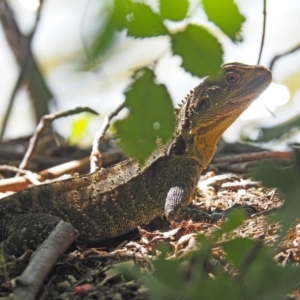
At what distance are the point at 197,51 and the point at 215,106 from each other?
12.3 feet

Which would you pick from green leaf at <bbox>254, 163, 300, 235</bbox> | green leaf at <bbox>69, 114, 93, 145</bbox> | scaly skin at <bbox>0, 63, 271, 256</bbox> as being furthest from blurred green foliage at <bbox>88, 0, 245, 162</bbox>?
green leaf at <bbox>69, 114, 93, 145</bbox>

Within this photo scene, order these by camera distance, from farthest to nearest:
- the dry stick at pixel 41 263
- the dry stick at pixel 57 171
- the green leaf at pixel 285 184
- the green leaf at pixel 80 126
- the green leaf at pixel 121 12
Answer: the green leaf at pixel 80 126 → the dry stick at pixel 57 171 → the dry stick at pixel 41 263 → the green leaf at pixel 121 12 → the green leaf at pixel 285 184

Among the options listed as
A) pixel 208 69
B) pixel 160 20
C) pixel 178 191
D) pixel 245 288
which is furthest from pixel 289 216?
pixel 178 191

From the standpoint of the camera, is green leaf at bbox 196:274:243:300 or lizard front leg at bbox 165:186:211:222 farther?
lizard front leg at bbox 165:186:211:222

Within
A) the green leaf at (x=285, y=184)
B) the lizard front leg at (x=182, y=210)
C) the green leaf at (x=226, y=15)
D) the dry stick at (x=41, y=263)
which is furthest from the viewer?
the lizard front leg at (x=182, y=210)

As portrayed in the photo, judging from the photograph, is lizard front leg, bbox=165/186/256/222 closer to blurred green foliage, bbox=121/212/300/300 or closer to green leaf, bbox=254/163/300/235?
blurred green foliage, bbox=121/212/300/300

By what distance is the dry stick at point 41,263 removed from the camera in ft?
7.91

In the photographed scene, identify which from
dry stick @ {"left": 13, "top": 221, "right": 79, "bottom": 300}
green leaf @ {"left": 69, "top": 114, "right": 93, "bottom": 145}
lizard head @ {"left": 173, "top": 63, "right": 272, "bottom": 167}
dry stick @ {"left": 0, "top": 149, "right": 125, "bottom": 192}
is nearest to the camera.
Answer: dry stick @ {"left": 13, "top": 221, "right": 79, "bottom": 300}

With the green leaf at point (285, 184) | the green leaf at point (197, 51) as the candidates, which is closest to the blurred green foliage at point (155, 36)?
the green leaf at point (197, 51)

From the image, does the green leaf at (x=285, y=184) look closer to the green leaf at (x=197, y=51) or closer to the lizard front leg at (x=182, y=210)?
the green leaf at (x=197, y=51)

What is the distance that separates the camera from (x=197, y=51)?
4.05ft

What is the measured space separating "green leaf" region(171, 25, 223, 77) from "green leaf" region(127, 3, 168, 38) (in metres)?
0.06

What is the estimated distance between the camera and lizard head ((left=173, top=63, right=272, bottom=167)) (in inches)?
193

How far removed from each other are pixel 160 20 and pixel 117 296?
1.94 m
